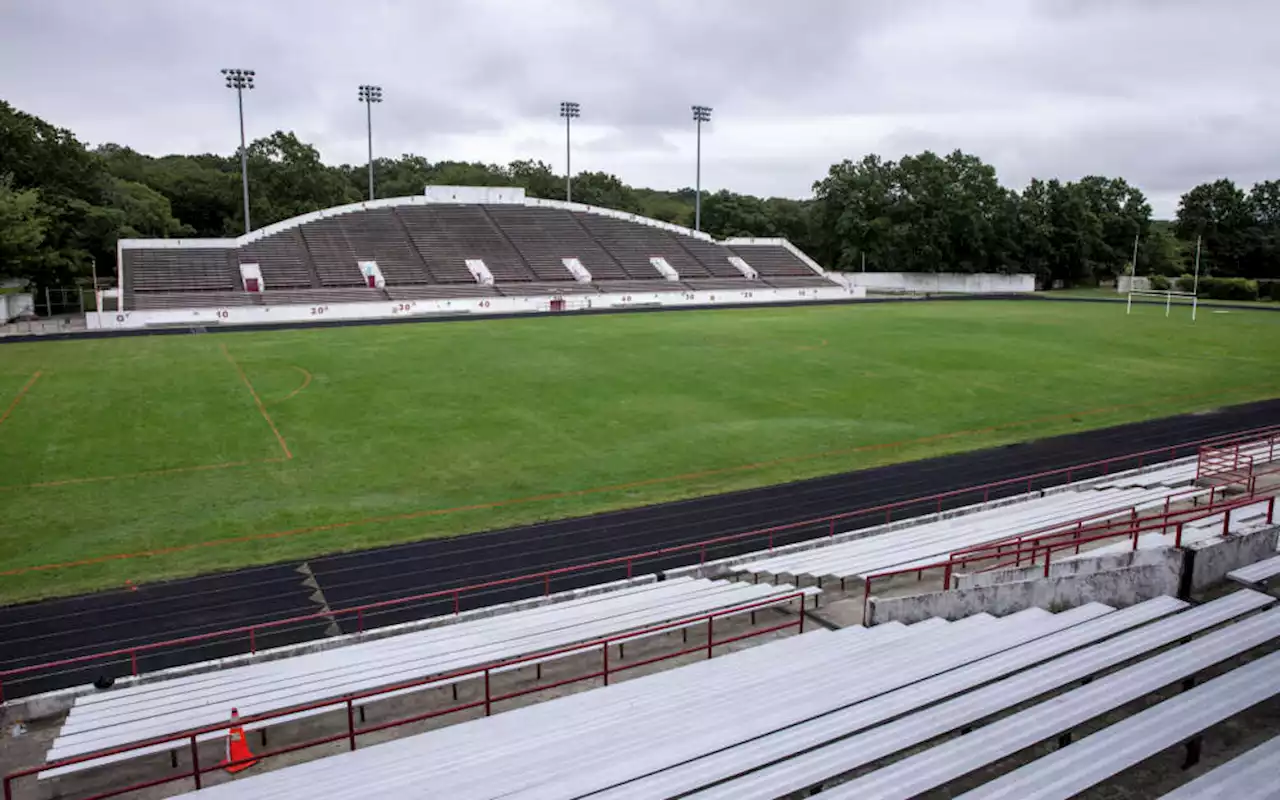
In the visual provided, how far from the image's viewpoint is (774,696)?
27.4 ft

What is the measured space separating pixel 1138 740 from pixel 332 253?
69962 mm

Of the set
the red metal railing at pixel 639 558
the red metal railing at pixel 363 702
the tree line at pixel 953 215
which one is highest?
the tree line at pixel 953 215

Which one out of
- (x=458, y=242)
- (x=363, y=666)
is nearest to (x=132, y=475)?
(x=363, y=666)

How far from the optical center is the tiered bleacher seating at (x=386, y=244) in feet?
222

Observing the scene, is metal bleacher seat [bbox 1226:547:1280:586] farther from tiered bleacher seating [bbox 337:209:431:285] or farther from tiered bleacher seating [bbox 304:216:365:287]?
tiered bleacher seating [bbox 337:209:431:285]

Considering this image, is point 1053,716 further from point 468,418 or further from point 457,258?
point 457,258

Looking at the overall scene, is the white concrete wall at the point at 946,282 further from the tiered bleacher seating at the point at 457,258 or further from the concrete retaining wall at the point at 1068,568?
the concrete retaining wall at the point at 1068,568

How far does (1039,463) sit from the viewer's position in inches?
869

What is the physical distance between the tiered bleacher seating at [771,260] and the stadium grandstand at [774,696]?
232 ft

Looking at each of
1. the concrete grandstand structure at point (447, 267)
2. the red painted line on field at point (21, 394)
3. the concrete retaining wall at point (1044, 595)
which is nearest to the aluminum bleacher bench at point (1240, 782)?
the concrete retaining wall at point (1044, 595)

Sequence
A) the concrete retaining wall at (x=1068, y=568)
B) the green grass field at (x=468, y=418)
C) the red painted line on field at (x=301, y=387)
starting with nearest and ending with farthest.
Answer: the concrete retaining wall at (x=1068, y=568) < the green grass field at (x=468, y=418) < the red painted line on field at (x=301, y=387)

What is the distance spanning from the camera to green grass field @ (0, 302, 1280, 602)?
59.6 ft

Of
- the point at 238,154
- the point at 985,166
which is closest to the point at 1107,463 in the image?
the point at 985,166

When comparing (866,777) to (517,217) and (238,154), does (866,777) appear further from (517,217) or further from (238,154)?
(238,154)
